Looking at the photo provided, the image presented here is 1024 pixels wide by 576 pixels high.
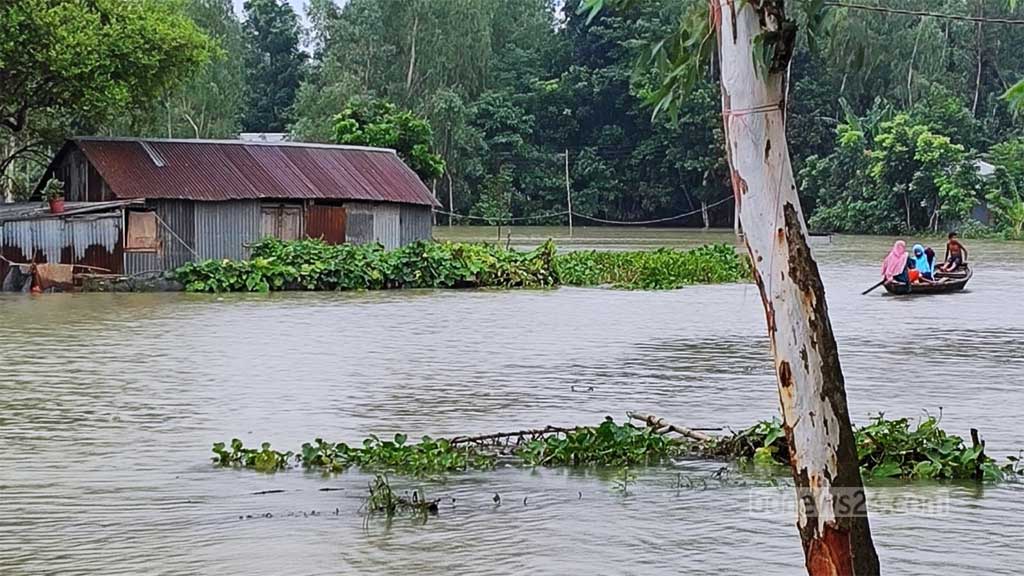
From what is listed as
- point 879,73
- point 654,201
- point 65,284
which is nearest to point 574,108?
Result: point 654,201

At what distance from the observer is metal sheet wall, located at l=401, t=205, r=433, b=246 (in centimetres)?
3541

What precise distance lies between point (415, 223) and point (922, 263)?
1287 cm

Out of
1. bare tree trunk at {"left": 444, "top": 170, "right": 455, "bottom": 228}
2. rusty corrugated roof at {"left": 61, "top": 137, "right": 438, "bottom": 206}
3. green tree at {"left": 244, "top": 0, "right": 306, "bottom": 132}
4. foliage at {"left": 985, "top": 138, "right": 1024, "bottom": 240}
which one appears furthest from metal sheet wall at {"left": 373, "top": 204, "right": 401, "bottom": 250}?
green tree at {"left": 244, "top": 0, "right": 306, "bottom": 132}

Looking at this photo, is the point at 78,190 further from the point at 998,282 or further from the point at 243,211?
the point at 998,282

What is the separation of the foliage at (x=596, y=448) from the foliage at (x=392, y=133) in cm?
3298

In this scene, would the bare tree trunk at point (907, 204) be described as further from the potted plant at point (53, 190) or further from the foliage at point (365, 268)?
the potted plant at point (53, 190)

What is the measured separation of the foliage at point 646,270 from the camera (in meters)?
32.8

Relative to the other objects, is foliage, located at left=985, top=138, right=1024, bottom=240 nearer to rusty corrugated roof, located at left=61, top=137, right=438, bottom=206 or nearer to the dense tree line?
the dense tree line

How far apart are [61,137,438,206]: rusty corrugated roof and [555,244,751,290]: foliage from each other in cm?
448

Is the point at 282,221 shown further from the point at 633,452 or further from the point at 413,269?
the point at 633,452

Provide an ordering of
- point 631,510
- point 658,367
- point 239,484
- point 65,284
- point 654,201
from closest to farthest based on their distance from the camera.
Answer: point 631,510 → point 239,484 → point 658,367 → point 65,284 → point 654,201

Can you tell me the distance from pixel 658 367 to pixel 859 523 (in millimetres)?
12280

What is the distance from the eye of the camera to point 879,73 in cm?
6656

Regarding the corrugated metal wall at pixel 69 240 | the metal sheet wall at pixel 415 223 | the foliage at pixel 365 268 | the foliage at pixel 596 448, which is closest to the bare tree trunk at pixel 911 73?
the metal sheet wall at pixel 415 223
